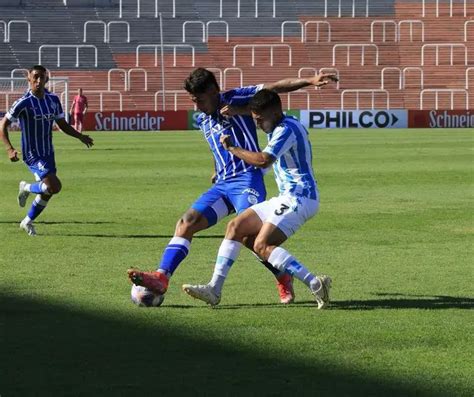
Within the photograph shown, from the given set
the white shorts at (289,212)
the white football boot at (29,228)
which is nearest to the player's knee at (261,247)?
the white shorts at (289,212)

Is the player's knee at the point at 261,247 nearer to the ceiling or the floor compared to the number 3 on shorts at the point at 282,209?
nearer to the floor

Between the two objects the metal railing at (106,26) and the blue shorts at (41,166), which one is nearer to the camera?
the blue shorts at (41,166)

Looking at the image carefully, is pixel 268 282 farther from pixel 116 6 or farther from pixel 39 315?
pixel 116 6

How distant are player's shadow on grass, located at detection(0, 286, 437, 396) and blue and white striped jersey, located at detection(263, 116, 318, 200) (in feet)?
4.31

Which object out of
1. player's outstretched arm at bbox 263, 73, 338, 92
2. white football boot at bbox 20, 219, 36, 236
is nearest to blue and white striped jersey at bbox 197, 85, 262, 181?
player's outstretched arm at bbox 263, 73, 338, 92

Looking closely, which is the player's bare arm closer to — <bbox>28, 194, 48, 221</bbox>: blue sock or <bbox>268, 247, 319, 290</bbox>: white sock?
<bbox>268, 247, 319, 290</bbox>: white sock

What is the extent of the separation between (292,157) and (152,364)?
2.75m

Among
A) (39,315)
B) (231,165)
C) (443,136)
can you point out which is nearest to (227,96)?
(231,165)

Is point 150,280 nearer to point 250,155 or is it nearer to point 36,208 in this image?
point 250,155

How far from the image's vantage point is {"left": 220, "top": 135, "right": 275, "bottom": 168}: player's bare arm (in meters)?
9.37

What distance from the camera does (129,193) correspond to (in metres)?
21.9

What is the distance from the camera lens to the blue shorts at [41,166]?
54.0 ft

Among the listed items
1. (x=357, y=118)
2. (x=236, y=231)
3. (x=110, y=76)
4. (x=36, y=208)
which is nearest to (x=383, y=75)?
(x=357, y=118)

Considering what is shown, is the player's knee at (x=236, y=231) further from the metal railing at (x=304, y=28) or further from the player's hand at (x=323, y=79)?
the metal railing at (x=304, y=28)
